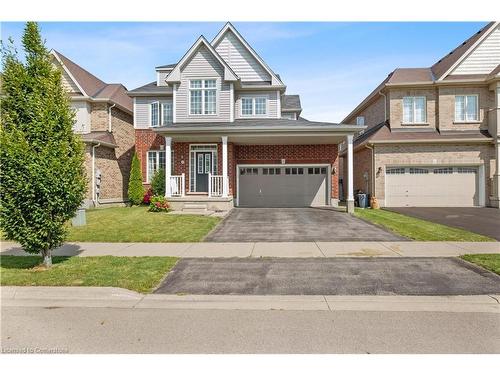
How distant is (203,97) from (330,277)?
589 inches

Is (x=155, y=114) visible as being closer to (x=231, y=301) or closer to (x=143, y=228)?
(x=143, y=228)

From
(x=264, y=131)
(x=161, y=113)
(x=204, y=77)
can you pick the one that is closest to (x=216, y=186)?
(x=264, y=131)

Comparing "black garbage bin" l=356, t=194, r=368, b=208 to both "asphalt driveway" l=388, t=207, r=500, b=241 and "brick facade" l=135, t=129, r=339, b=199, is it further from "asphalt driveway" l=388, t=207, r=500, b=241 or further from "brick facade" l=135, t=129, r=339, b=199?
"asphalt driveway" l=388, t=207, r=500, b=241

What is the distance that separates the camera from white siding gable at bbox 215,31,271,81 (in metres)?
20.6

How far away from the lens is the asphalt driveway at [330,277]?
5.82 m

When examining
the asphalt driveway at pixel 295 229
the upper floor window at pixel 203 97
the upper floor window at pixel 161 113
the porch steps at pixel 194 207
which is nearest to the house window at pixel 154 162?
the upper floor window at pixel 161 113

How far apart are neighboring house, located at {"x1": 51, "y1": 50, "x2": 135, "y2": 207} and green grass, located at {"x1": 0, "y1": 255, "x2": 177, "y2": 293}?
38.0 ft

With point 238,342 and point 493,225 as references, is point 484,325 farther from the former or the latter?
point 493,225

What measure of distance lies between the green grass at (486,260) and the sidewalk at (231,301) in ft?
5.86

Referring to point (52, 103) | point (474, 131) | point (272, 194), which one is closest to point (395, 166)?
point (474, 131)

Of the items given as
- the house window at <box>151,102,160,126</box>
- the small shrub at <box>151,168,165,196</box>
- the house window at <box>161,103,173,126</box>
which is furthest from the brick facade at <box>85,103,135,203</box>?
the house window at <box>161,103,173,126</box>

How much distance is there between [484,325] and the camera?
4.40 metres

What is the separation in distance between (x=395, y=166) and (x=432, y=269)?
576 inches

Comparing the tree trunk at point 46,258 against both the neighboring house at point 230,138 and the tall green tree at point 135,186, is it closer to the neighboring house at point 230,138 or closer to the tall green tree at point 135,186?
the neighboring house at point 230,138
